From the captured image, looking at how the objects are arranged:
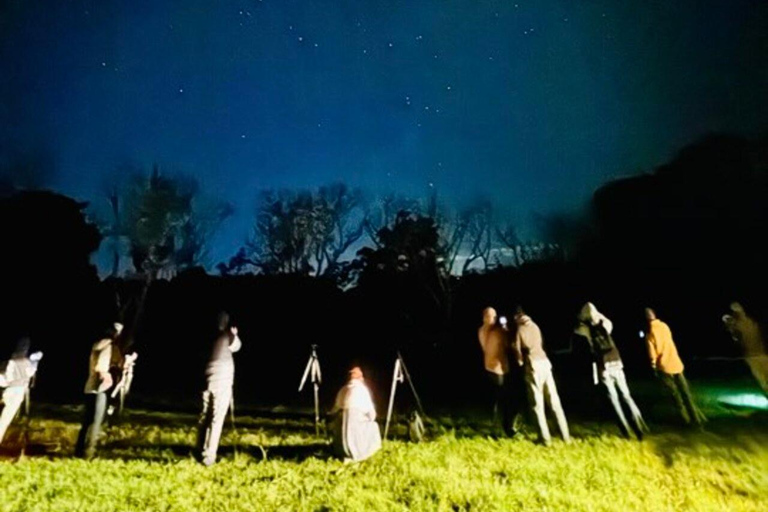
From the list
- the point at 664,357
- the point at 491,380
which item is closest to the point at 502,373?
the point at 491,380

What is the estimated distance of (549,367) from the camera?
9828 mm

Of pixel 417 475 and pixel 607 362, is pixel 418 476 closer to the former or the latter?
pixel 417 475

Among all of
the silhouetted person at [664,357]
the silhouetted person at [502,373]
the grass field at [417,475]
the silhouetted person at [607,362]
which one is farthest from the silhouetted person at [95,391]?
the silhouetted person at [664,357]

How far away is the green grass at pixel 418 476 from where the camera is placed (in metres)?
7.43

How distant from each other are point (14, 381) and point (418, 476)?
695 cm

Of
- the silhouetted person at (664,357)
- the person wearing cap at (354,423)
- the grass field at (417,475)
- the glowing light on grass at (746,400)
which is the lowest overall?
the grass field at (417,475)

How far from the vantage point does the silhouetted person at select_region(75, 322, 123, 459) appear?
909cm

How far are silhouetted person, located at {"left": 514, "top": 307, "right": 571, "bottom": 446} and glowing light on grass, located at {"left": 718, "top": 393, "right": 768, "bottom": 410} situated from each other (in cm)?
632

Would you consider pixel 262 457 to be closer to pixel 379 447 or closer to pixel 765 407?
pixel 379 447

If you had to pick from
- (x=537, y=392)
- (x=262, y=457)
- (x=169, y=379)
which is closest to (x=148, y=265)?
(x=169, y=379)

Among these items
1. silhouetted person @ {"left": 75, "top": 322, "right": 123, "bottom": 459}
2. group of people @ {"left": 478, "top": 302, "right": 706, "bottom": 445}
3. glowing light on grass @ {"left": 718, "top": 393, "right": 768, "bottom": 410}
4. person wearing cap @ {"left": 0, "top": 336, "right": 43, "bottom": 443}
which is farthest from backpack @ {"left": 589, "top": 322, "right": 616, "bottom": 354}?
person wearing cap @ {"left": 0, "top": 336, "right": 43, "bottom": 443}

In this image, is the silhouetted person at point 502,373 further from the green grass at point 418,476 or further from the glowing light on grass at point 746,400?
the glowing light on grass at point 746,400

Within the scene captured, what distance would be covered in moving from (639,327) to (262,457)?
24662mm

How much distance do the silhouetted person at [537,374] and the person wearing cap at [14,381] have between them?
861 centimetres
